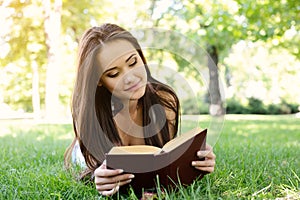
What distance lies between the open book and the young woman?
0.23 feet

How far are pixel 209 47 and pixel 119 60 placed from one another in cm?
1240

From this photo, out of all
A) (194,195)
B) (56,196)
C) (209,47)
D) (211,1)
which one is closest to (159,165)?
(194,195)

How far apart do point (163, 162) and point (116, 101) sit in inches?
22.9

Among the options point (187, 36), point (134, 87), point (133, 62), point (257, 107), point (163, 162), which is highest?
point (187, 36)

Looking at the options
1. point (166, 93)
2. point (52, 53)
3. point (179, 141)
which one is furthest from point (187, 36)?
point (179, 141)

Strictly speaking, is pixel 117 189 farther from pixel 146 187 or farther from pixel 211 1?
pixel 211 1

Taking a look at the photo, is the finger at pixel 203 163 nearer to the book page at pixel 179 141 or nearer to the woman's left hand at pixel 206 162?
the woman's left hand at pixel 206 162

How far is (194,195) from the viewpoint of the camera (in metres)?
1.35

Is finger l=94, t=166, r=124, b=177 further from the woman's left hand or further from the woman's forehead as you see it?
the woman's forehead

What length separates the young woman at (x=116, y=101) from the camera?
1.68m

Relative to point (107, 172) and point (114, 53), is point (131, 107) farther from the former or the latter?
point (107, 172)

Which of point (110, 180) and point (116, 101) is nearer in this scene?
point (110, 180)

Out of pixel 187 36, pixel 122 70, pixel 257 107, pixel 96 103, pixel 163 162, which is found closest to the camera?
pixel 163 162

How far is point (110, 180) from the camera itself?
1446 millimetres
